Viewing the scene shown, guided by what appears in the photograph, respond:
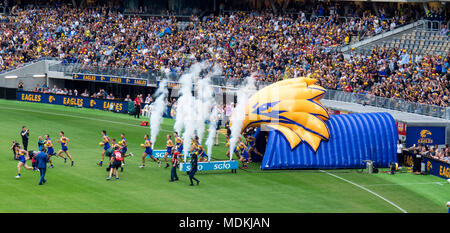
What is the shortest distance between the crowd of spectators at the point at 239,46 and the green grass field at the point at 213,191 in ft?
31.7

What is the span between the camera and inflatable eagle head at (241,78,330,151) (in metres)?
30.3

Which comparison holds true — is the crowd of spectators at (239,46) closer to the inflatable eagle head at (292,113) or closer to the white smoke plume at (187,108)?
the white smoke plume at (187,108)

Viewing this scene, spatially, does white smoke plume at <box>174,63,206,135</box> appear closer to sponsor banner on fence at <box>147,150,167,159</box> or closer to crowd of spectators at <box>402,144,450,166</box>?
sponsor banner on fence at <box>147,150,167,159</box>

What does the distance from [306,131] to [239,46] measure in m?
21.4

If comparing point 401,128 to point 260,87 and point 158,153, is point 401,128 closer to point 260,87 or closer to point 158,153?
point 260,87

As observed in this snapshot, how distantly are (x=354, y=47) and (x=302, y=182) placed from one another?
69.2ft

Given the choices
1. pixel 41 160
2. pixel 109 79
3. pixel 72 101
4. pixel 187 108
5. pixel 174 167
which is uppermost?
pixel 109 79

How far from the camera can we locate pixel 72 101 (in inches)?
2032

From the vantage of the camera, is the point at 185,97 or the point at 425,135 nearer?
the point at 425,135

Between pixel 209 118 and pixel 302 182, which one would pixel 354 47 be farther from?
pixel 302 182

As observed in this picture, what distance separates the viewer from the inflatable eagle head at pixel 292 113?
30.3 metres

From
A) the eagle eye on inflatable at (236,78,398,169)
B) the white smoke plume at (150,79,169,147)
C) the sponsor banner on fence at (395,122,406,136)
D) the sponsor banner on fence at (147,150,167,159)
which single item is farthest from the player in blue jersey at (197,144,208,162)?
the white smoke plume at (150,79,169,147)

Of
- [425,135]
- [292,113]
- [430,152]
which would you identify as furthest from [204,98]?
[430,152]

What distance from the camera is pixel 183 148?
30.6 meters
